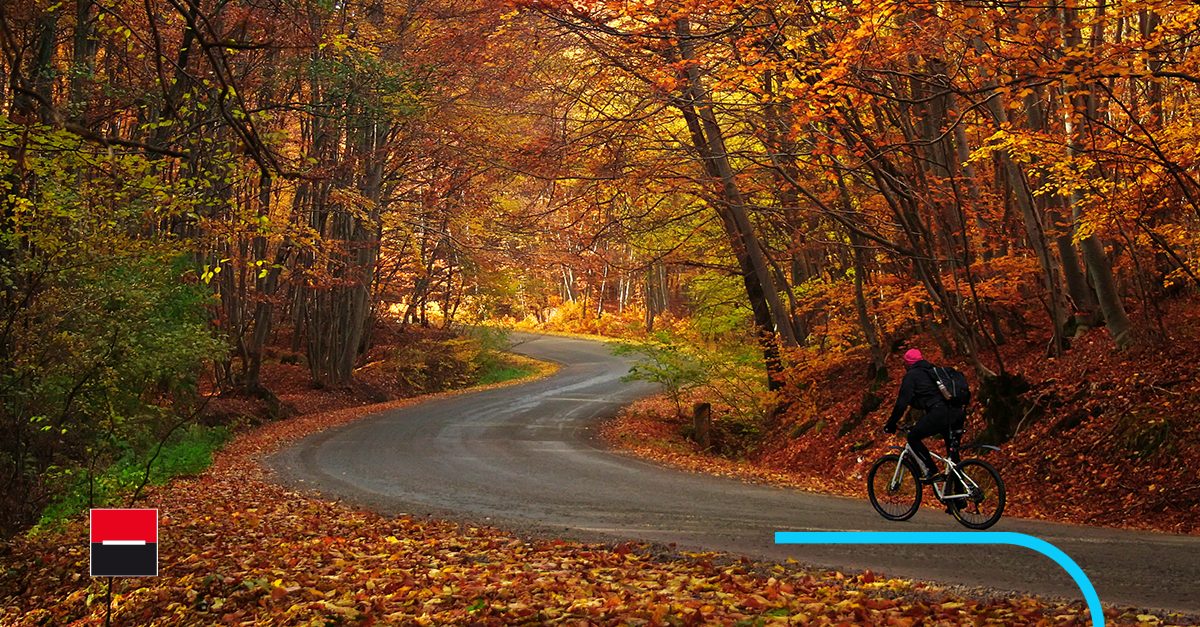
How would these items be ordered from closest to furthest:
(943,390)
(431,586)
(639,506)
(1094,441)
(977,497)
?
(431,586) < (977,497) < (943,390) < (639,506) < (1094,441)

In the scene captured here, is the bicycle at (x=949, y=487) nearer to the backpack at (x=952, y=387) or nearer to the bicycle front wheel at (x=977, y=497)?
the bicycle front wheel at (x=977, y=497)

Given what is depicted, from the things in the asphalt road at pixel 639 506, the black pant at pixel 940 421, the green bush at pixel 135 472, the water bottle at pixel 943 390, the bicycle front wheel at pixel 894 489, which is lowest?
the green bush at pixel 135 472

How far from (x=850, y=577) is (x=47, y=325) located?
1031 centimetres

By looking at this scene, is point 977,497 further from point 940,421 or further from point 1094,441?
point 1094,441

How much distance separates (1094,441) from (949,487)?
13.4ft

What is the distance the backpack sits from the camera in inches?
360

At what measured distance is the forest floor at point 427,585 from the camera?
588 centimetres

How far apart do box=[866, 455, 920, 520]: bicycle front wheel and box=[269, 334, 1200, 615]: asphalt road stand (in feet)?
0.59

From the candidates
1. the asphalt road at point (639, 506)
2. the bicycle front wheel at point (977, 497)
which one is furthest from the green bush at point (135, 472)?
the bicycle front wheel at point (977, 497)

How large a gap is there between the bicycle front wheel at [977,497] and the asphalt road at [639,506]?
169 millimetres

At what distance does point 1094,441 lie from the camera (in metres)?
12.0

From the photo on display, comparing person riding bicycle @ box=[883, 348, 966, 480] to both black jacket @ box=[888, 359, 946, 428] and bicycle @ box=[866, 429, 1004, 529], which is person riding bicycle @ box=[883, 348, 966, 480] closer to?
black jacket @ box=[888, 359, 946, 428]

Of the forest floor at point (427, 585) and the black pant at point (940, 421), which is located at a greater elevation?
the black pant at point (940, 421)

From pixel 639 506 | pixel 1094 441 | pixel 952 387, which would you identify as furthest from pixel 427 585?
pixel 1094 441
